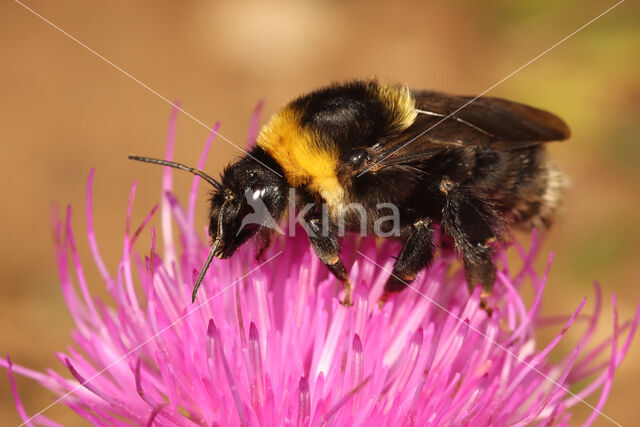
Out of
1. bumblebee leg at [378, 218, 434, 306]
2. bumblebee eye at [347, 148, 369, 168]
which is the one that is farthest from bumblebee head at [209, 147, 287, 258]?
bumblebee leg at [378, 218, 434, 306]

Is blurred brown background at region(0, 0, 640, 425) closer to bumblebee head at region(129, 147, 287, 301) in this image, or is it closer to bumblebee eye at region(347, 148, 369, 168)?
bumblebee head at region(129, 147, 287, 301)

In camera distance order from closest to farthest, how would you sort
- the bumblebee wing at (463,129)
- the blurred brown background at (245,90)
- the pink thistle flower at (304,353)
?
1. the pink thistle flower at (304,353)
2. the bumblebee wing at (463,129)
3. the blurred brown background at (245,90)

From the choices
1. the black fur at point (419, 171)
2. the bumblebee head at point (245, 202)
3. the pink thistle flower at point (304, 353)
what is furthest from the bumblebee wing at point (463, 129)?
the pink thistle flower at point (304, 353)

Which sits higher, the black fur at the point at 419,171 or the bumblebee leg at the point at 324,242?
the black fur at the point at 419,171

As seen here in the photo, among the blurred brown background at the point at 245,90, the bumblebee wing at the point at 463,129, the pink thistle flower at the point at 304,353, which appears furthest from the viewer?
the blurred brown background at the point at 245,90

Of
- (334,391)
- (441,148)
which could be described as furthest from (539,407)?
(441,148)

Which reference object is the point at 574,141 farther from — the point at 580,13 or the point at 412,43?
the point at 412,43

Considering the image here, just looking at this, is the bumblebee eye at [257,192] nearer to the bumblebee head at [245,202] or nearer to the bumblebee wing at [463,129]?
the bumblebee head at [245,202]

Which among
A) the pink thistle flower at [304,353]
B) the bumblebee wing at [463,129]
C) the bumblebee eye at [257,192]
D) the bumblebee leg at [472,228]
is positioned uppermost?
the bumblebee wing at [463,129]
